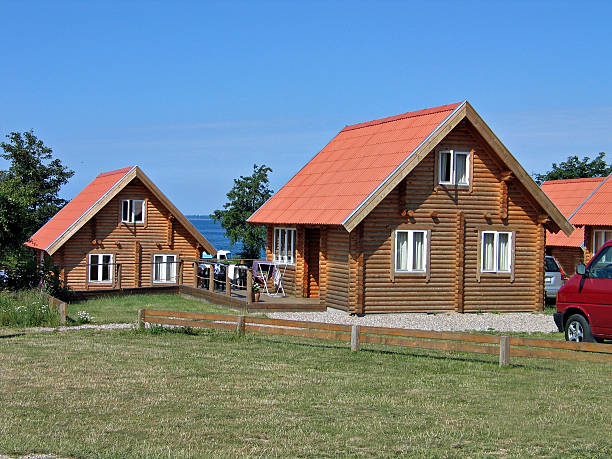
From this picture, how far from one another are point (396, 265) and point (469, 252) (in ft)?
9.37

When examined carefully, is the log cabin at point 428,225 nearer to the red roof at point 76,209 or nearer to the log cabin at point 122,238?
the log cabin at point 122,238

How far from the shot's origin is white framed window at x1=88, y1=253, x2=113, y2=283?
40062mm

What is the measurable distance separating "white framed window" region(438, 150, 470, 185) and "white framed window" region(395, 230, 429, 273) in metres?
2.04

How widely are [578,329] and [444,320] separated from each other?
328 inches

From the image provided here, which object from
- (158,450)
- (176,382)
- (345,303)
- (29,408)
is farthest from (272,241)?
(158,450)

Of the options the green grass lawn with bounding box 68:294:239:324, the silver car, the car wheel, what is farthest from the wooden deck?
the car wheel

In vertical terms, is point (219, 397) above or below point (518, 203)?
below

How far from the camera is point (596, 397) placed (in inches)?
538

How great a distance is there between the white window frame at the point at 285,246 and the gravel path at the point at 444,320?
13.0 feet

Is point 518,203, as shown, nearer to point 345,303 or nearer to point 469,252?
point 469,252

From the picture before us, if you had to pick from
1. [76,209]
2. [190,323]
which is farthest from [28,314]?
[76,209]

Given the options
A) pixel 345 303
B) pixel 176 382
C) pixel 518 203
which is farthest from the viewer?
pixel 518 203

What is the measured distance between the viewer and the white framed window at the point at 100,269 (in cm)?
4006

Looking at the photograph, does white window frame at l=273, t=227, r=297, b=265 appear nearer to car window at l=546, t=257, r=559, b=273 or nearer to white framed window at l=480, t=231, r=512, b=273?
white framed window at l=480, t=231, r=512, b=273
